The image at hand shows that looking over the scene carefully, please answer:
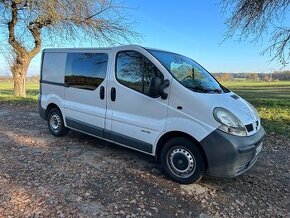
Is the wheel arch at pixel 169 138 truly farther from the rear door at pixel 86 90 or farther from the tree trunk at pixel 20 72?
the tree trunk at pixel 20 72

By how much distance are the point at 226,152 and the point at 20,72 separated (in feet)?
47.9

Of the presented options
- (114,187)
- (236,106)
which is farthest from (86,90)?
(236,106)

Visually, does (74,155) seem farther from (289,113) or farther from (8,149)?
(289,113)

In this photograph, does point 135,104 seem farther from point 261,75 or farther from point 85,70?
point 261,75

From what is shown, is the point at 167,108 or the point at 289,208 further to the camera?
the point at 167,108

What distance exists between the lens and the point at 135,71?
212 inches

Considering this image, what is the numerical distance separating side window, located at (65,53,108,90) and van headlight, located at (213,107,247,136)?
7.73ft

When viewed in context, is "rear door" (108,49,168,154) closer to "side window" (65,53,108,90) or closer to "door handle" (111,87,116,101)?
"door handle" (111,87,116,101)

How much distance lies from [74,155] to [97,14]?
12.1 meters

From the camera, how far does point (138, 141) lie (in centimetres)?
536

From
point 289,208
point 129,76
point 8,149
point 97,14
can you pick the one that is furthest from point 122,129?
point 97,14

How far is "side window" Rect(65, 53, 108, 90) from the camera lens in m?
5.98

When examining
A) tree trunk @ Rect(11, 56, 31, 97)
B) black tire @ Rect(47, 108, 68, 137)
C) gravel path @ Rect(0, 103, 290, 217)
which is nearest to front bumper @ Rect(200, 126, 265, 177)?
gravel path @ Rect(0, 103, 290, 217)

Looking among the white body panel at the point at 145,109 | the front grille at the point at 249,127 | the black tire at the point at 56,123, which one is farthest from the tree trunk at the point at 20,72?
the front grille at the point at 249,127
